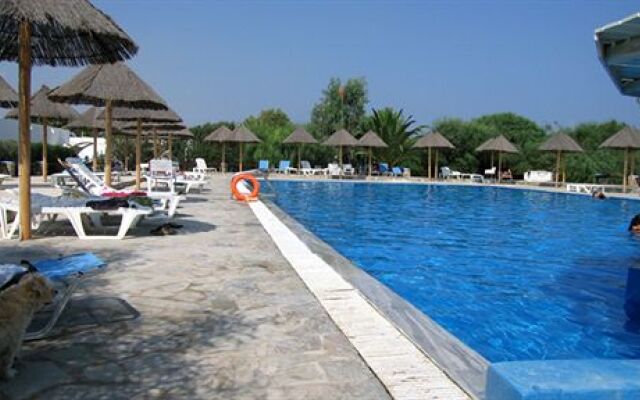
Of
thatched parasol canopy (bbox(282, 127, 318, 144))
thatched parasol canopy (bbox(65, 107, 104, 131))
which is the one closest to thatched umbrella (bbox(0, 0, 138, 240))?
thatched parasol canopy (bbox(65, 107, 104, 131))

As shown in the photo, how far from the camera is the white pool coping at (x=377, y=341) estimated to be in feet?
8.77

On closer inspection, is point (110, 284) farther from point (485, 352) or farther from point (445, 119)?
point (445, 119)

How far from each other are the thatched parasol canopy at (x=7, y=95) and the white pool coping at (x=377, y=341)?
10457mm

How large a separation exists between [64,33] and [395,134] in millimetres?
27455

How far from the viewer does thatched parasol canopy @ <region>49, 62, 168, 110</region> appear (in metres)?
10.1

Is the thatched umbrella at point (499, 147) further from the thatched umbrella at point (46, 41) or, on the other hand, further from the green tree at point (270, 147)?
the thatched umbrella at point (46, 41)

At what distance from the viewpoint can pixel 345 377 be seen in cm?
279

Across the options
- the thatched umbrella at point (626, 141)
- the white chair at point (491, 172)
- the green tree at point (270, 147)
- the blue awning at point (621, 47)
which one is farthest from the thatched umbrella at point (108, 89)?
the white chair at point (491, 172)

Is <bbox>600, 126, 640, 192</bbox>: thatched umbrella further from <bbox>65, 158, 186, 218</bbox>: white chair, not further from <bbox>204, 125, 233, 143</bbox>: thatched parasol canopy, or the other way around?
<bbox>65, 158, 186, 218</bbox>: white chair

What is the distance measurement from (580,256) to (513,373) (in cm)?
774

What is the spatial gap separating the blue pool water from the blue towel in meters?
3.02

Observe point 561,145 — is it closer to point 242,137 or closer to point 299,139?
point 299,139

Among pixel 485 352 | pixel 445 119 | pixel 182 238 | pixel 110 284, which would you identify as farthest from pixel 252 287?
pixel 445 119

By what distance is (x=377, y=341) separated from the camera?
3.37 m
